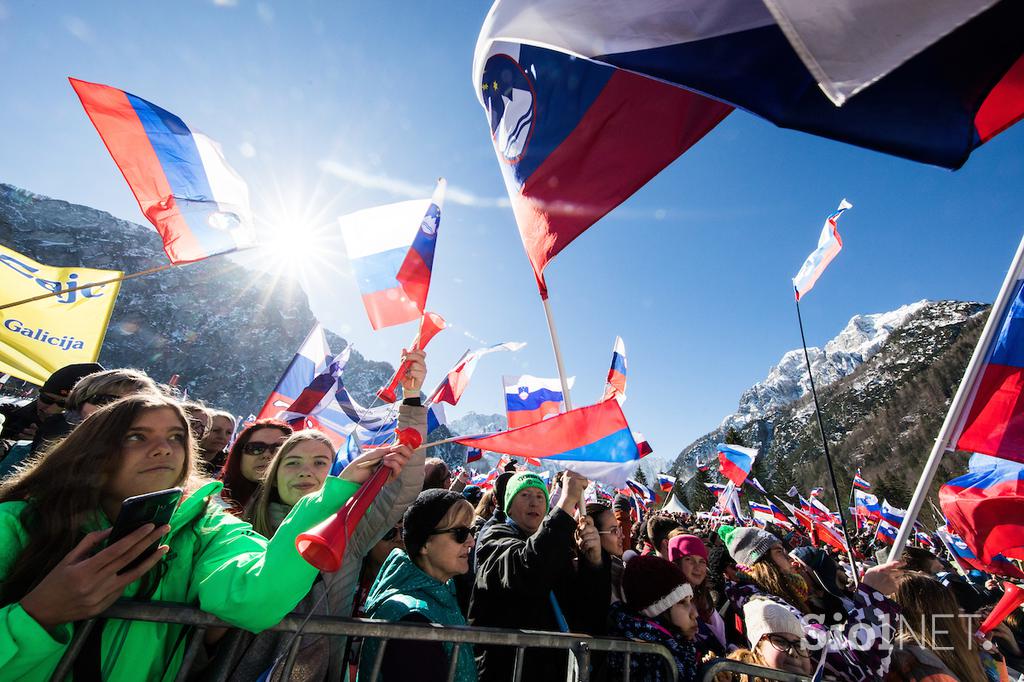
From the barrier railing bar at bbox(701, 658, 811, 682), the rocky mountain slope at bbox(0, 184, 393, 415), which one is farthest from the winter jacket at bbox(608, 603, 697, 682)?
the rocky mountain slope at bbox(0, 184, 393, 415)

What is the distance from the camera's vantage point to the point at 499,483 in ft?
12.8

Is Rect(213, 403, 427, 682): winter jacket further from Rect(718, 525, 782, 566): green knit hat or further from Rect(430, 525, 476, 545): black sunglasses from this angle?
Rect(718, 525, 782, 566): green knit hat

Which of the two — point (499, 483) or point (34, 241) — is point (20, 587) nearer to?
point (499, 483)

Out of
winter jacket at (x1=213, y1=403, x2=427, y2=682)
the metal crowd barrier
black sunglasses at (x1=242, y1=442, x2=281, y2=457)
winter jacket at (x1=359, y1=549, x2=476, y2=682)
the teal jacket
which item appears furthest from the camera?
black sunglasses at (x1=242, y1=442, x2=281, y2=457)

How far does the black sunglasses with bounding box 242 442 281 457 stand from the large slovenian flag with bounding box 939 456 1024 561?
6.75 meters

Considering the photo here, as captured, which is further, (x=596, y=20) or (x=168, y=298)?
(x=168, y=298)

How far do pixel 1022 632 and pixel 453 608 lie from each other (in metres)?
7.38

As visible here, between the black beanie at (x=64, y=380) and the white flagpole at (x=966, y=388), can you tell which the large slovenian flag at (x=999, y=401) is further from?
the black beanie at (x=64, y=380)

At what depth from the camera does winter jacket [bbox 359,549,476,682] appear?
5.80ft

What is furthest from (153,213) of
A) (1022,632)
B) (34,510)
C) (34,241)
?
(34,241)

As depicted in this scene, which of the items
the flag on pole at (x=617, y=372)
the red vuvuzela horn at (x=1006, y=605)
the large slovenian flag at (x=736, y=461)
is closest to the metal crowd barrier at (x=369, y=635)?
the red vuvuzela horn at (x=1006, y=605)

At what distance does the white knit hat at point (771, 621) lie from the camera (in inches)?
101

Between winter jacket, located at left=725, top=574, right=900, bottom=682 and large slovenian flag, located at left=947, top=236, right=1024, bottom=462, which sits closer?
winter jacket, located at left=725, top=574, right=900, bottom=682

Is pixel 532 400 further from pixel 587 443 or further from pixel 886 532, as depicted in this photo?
pixel 886 532
